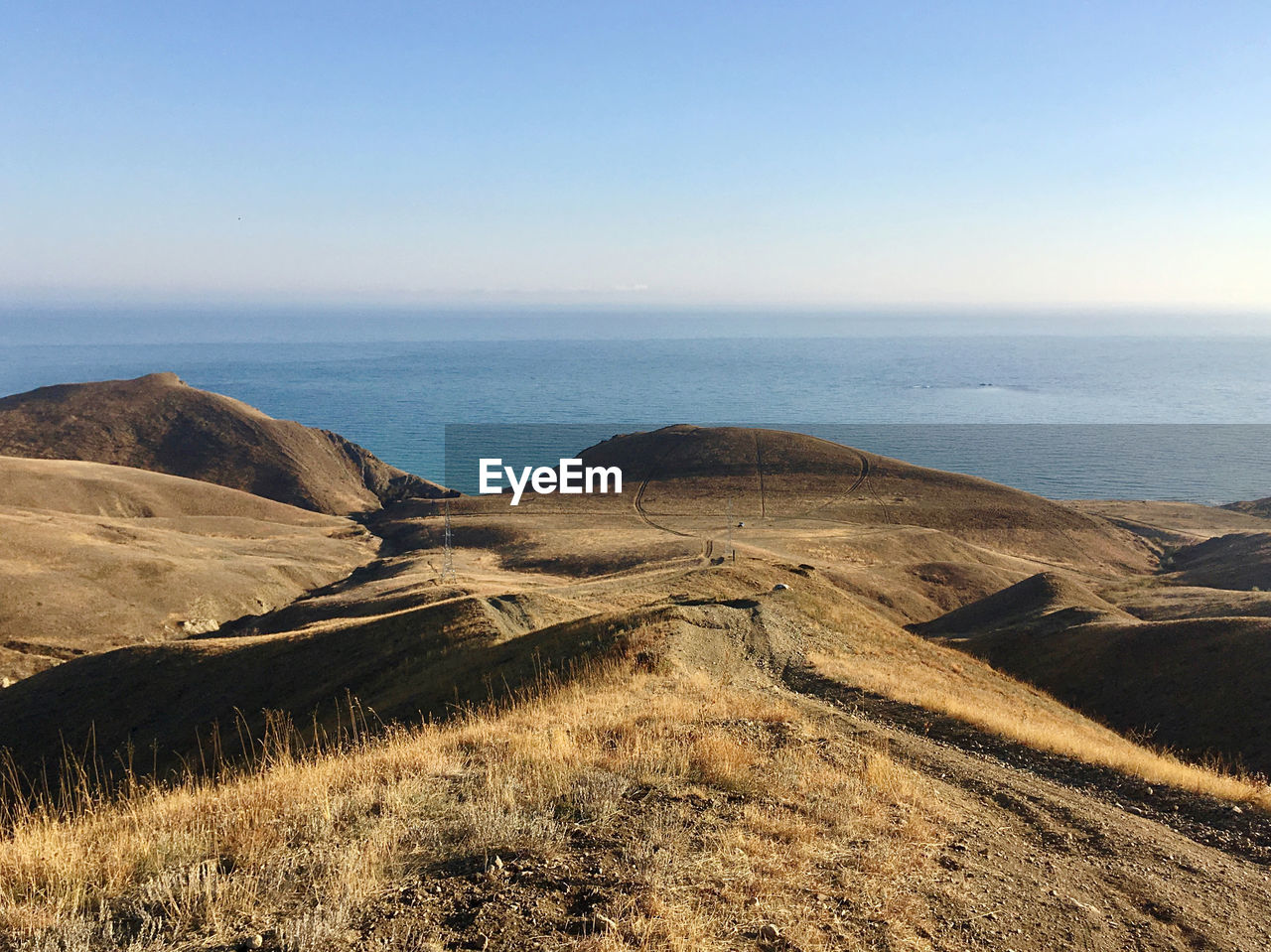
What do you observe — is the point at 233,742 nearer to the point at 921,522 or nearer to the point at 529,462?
the point at 921,522

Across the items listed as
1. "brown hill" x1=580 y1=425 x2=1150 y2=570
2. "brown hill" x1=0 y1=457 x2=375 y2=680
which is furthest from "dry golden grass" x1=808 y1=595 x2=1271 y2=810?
"brown hill" x1=580 y1=425 x2=1150 y2=570

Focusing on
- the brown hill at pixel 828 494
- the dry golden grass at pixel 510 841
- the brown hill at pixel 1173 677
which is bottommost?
the brown hill at pixel 828 494

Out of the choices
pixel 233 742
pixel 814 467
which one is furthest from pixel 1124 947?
pixel 814 467

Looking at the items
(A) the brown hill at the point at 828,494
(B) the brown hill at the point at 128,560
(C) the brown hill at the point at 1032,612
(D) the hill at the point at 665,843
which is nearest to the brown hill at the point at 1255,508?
(A) the brown hill at the point at 828,494

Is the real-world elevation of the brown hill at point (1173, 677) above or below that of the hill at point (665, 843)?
below

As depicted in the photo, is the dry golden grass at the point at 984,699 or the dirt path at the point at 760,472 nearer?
the dry golden grass at the point at 984,699

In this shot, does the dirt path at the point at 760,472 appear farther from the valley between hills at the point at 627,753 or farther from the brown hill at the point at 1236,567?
the brown hill at the point at 1236,567

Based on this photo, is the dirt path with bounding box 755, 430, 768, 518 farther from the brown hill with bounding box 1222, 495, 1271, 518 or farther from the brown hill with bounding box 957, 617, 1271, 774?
the brown hill with bounding box 1222, 495, 1271, 518

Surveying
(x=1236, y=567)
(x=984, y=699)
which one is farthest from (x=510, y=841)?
(x=1236, y=567)
